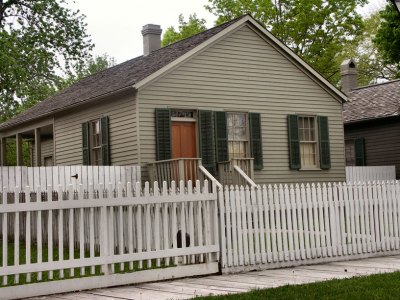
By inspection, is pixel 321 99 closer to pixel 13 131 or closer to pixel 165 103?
pixel 165 103

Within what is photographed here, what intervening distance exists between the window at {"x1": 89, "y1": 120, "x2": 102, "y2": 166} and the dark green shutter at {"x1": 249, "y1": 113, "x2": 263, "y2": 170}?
4.95m

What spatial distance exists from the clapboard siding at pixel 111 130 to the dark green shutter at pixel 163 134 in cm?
66

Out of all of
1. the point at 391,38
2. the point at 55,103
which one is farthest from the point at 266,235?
the point at 391,38

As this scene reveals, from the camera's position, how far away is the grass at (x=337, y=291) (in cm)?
724

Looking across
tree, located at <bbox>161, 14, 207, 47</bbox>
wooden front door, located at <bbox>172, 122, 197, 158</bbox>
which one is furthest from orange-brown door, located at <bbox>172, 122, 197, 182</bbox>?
tree, located at <bbox>161, 14, 207, 47</bbox>

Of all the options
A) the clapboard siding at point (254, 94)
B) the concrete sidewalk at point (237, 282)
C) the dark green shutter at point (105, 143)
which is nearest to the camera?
the concrete sidewalk at point (237, 282)

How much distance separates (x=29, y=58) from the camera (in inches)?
1015

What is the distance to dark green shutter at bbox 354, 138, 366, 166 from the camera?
27719mm

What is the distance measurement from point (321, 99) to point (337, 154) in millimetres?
2055

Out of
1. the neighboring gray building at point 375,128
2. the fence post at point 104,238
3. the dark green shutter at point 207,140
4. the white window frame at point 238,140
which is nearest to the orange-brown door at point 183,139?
the dark green shutter at point 207,140

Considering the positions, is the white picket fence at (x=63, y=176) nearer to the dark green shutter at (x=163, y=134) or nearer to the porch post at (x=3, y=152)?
the dark green shutter at (x=163, y=134)

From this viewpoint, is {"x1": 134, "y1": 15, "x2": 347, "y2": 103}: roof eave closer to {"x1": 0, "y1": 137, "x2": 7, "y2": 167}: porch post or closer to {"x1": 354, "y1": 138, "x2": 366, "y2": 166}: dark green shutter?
{"x1": 354, "y1": 138, "x2": 366, "y2": 166}: dark green shutter

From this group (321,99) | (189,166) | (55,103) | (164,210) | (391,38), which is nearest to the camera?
(164,210)

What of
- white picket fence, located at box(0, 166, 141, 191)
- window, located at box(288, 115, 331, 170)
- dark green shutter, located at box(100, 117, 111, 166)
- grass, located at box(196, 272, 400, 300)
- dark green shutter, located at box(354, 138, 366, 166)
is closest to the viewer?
grass, located at box(196, 272, 400, 300)
